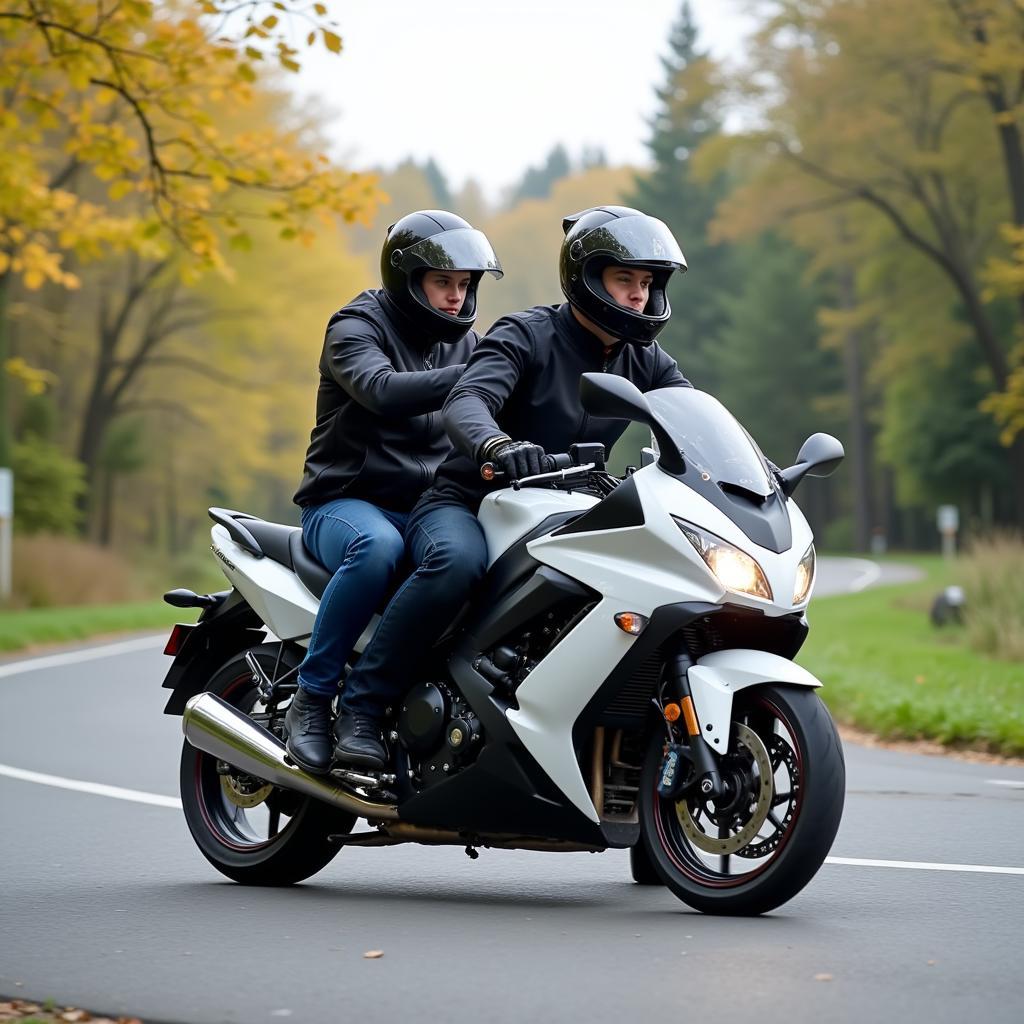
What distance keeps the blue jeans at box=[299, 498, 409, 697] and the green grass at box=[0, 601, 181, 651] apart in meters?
13.5

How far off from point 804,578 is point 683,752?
2.07 feet

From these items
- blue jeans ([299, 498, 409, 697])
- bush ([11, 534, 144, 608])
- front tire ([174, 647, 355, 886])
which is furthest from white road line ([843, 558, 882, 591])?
blue jeans ([299, 498, 409, 697])

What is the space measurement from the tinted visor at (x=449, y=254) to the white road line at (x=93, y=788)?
3.34 m

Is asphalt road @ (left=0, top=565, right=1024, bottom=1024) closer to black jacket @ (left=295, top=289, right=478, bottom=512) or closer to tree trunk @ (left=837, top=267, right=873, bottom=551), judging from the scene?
black jacket @ (left=295, top=289, right=478, bottom=512)

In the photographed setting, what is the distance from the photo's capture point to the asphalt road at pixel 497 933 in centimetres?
454

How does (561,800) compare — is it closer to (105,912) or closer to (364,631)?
(364,631)

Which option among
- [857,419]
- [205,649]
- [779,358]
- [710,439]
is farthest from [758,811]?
[779,358]

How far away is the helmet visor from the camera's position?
591 centimetres

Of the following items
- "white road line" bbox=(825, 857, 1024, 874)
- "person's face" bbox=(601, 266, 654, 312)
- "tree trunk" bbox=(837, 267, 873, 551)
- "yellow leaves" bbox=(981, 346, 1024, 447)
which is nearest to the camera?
"person's face" bbox=(601, 266, 654, 312)

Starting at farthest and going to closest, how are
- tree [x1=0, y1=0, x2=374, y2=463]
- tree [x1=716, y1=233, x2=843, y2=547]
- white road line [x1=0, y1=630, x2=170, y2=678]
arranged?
tree [x1=716, y1=233, x2=843, y2=547]
white road line [x1=0, y1=630, x2=170, y2=678]
tree [x1=0, y1=0, x2=374, y2=463]

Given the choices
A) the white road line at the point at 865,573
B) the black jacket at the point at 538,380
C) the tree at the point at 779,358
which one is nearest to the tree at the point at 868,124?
the white road line at the point at 865,573

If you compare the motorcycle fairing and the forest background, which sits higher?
the forest background

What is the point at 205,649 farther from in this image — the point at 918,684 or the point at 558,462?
the point at 918,684

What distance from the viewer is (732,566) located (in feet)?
17.7
